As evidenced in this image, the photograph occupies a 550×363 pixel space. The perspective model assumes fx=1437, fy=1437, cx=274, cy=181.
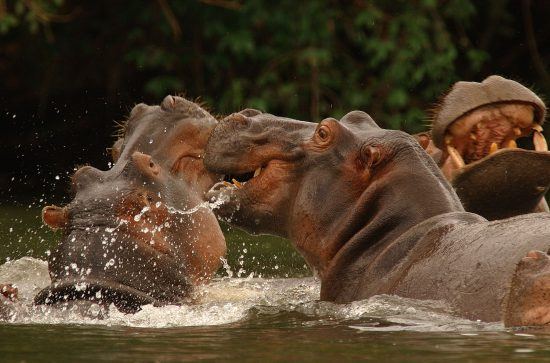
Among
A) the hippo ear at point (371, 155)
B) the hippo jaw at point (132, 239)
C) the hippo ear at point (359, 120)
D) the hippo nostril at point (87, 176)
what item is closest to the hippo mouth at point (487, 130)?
the hippo ear at point (359, 120)

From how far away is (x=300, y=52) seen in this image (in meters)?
14.0

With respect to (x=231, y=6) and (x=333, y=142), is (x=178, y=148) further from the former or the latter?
(x=231, y=6)

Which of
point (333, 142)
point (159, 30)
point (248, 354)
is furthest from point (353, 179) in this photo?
point (159, 30)

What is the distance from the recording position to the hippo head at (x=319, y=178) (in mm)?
5434

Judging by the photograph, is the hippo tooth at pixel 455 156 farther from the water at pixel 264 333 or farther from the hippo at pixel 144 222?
the hippo at pixel 144 222

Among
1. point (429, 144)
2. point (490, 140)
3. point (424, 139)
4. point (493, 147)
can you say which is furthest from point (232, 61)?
point (493, 147)

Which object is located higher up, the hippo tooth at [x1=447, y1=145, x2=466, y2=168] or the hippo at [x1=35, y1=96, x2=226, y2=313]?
the hippo tooth at [x1=447, y1=145, x2=466, y2=168]

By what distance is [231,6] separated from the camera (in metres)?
13.6

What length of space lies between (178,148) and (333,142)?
87 centimetres

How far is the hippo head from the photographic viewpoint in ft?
17.8

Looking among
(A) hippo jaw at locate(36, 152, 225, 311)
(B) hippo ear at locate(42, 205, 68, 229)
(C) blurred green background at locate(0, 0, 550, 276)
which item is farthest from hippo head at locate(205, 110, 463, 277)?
(C) blurred green background at locate(0, 0, 550, 276)

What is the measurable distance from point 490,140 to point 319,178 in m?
1.43

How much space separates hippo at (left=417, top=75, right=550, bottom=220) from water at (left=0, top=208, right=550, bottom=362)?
0.88m

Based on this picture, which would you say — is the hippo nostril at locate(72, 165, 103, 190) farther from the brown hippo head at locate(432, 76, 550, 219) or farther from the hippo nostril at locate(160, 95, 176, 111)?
the brown hippo head at locate(432, 76, 550, 219)
